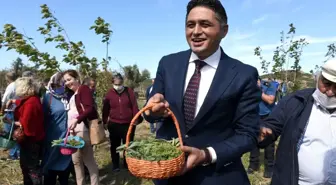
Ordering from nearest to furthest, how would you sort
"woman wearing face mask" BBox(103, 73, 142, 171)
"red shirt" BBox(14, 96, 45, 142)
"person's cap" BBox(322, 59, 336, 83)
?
"person's cap" BBox(322, 59, 336, 83) → "red shirt" BBox(14, 96, 45, 142) → "woman wearing face mask" BBox(103, 73, 142, 171)

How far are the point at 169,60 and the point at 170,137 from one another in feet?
1.61

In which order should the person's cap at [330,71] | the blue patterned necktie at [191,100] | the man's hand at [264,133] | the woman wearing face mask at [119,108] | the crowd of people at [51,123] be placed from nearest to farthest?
the blue patterned necktie at [191,100], the person's cap at [330,71], the man's hand at [264,133], the crowd of people at [51,123], the woman wearing face mask at [119,108]

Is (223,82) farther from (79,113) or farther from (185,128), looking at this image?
(79,113)

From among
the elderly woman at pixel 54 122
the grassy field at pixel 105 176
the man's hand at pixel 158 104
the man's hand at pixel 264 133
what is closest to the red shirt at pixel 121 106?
the grassy field at pixel 105 176

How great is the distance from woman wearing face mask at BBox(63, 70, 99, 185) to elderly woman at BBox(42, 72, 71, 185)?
4.6 inches

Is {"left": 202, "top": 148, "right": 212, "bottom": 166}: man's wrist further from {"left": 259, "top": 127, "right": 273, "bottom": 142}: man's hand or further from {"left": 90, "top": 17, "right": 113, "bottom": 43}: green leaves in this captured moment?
{"left": 90, "top": 17, "right": 113, "bottom": 43}: green leaves

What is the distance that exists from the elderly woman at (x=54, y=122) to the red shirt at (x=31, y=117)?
0.71 ft

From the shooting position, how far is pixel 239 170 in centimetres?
174

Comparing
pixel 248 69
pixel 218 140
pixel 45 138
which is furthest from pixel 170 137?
pixel 45 138

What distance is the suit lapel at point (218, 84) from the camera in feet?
5.15

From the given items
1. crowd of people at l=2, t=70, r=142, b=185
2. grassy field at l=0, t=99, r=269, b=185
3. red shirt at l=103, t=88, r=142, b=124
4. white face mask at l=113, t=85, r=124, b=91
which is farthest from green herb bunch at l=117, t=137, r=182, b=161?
white face mask at l=113, t=85, r=124, b=91

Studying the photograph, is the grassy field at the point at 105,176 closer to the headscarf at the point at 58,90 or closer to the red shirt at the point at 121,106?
the red shirt at the point at 121,106

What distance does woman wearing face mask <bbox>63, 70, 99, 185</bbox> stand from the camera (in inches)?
171

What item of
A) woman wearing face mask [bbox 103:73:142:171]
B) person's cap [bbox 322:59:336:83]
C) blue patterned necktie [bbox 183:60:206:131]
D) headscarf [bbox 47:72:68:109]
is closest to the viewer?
blue patterned necktie [bbox 183:60:206:131]
